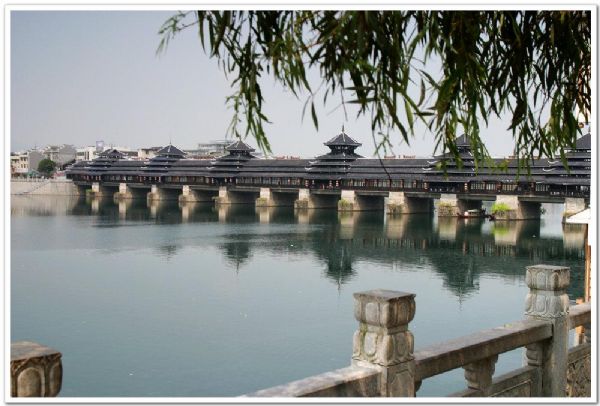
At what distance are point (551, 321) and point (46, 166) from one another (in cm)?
6241

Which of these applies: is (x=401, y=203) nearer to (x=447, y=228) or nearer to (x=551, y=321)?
(x=447, y=228)

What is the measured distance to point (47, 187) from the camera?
219ft

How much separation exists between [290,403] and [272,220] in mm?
42155

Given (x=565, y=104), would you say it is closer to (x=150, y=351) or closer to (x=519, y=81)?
(x=519, y=81)

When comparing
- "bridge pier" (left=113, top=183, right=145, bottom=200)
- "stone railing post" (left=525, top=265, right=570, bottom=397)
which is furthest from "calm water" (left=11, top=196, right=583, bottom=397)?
"bridge pier" (left=113, top=183, right=145, bottom=200)

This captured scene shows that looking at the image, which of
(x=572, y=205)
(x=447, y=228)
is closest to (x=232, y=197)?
(x=447, y=228)

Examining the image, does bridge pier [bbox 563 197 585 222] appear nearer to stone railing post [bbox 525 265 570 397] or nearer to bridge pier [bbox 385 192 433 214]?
bridge pier [bbox 385 192 433 214]

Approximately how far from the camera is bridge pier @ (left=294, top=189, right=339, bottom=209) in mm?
56000

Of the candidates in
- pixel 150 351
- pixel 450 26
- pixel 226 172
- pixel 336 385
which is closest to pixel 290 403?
pixel 336 385

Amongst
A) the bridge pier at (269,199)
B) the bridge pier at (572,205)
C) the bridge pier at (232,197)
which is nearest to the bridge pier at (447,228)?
the bridge pier at (572,205)

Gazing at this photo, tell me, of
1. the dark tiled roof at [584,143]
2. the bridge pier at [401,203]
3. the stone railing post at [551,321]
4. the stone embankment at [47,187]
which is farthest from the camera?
the stone embankment at [47,187]

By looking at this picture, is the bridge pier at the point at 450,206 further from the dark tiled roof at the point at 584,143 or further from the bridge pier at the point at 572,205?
the dark tiled roof at the point at 584,143

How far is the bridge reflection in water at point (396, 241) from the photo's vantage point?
80.6ft

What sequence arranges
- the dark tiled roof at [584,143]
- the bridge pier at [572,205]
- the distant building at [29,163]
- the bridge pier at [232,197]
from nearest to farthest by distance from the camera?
the dark tiled roof at [584,143] → the bridge pier at [572,205] → the distant building at [29,163] → the bridge pier at [232,197]
